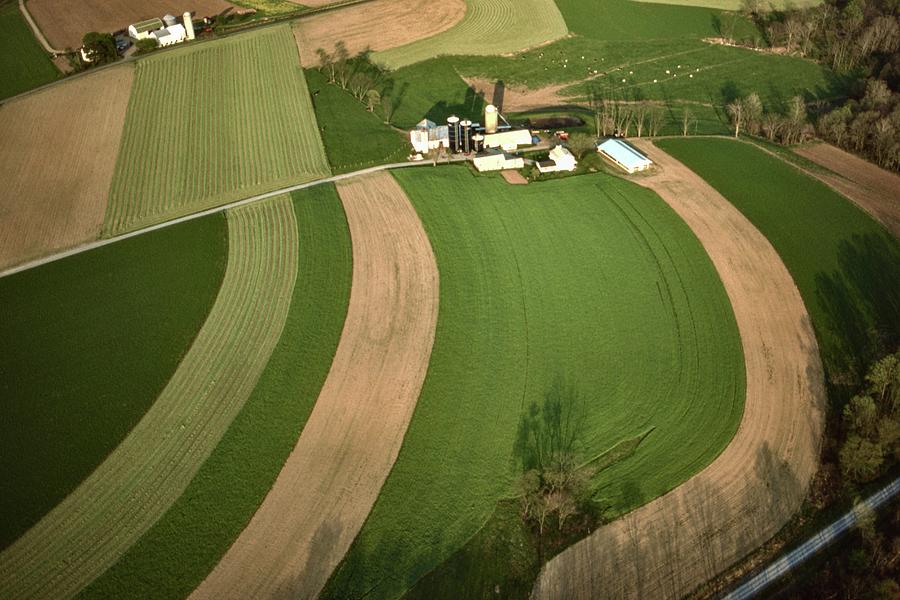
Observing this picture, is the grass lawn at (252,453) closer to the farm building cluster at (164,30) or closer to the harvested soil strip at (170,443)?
the harvested soil strip at (170,443)

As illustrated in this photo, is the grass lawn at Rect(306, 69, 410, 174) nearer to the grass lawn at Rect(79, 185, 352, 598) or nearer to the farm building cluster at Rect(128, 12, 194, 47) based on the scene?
the grass lawn at Rect(79, 185, 352, 598)

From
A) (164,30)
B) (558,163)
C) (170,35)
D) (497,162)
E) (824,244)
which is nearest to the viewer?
(824,244)

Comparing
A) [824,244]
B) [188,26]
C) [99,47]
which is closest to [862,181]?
[824,244]

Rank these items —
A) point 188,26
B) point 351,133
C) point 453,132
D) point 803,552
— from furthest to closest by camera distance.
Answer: point 188,26 < point 351,133 < point 453,132 < point 803,552

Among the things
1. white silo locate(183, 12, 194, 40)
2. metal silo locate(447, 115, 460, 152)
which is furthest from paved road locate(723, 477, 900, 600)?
white silo locate(183, 12, 194, 40)

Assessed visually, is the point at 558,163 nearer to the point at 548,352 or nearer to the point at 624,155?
the point at 624,155

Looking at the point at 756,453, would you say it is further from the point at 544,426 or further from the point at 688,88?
the point at 688,88
